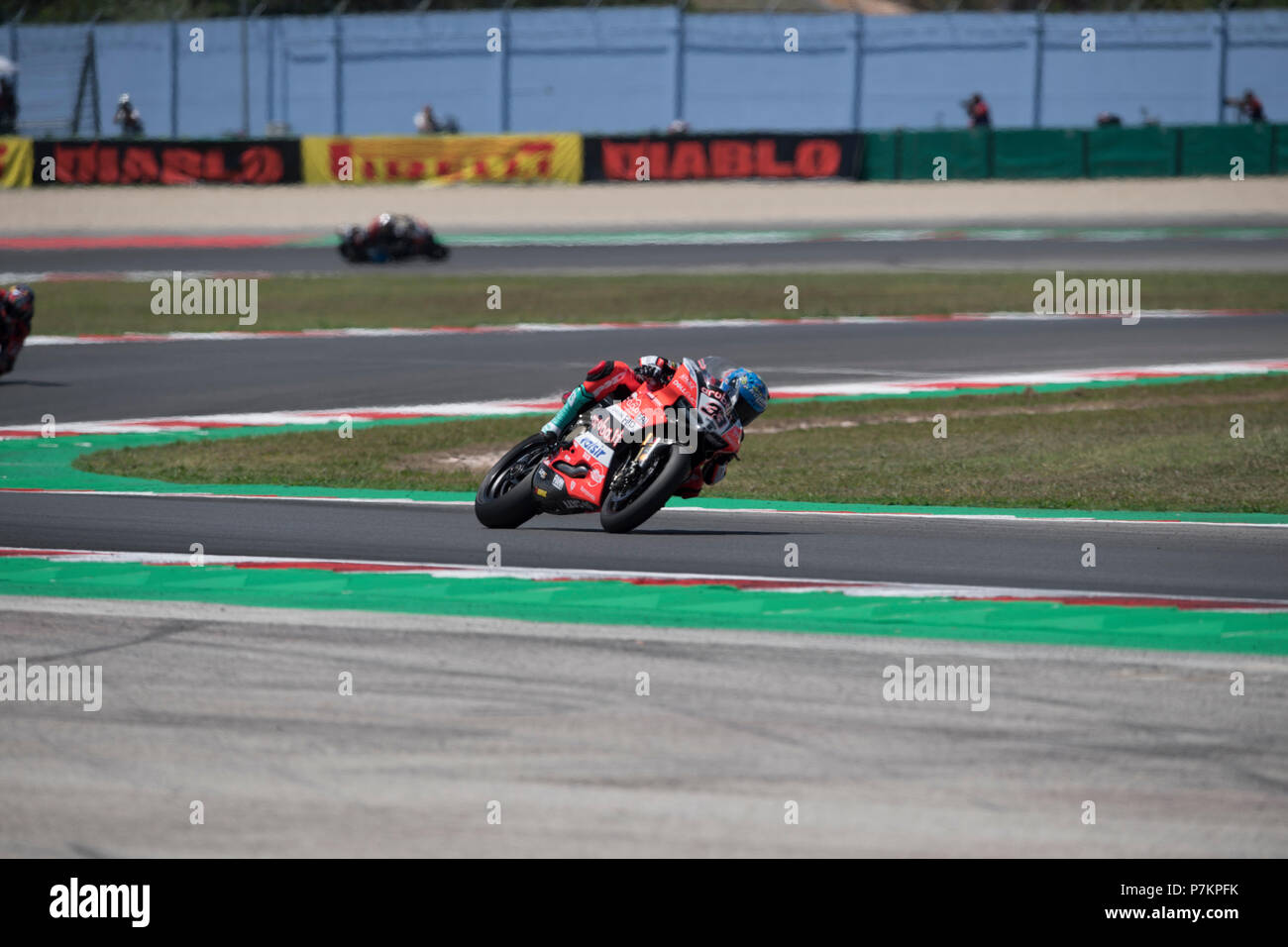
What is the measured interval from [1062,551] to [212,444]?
7.62m

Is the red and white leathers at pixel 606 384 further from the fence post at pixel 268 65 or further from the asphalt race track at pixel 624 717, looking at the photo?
the fence post at pixel 268 65

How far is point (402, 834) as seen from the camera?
5.43 metres

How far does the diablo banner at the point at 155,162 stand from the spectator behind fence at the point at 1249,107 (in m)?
23.7

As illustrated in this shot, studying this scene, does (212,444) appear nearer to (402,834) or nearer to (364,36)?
(402,834)

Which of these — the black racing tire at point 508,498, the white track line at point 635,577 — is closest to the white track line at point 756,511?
the black racing tire at point 508,498

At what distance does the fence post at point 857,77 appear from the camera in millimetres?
43312

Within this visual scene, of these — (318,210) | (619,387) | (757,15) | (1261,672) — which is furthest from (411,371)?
(757,15)

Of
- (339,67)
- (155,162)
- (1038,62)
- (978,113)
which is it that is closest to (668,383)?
(155,162)

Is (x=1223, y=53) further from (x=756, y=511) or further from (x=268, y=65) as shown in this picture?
(x=756, y=511)

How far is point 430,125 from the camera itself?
136 ft
